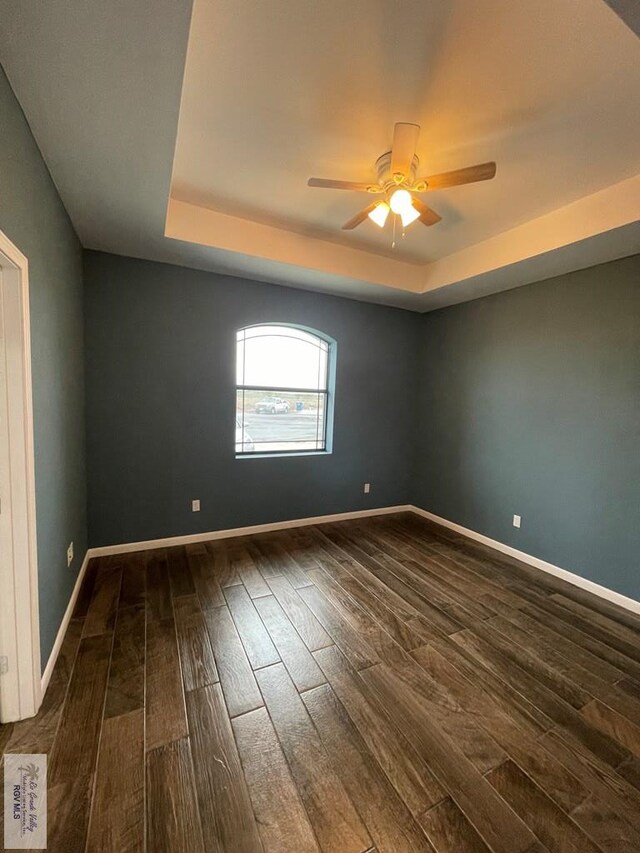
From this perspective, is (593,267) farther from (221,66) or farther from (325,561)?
(325,561)

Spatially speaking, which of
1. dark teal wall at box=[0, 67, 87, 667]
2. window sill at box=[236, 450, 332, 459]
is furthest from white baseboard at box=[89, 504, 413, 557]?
window sill at box=[236, 450, 332, 459]

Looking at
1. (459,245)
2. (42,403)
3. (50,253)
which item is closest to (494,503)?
(459,245)

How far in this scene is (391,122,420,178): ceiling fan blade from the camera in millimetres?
1574

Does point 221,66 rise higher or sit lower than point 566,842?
higher

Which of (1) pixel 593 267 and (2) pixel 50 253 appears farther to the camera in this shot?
(1) pixel 593 267

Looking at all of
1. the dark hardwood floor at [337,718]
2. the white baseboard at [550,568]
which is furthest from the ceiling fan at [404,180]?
the white baseboard at [550,568]

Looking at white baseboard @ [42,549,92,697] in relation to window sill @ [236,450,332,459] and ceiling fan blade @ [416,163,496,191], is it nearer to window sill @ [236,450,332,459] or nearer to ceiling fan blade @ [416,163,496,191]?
window sill @ [236,450,332,459]

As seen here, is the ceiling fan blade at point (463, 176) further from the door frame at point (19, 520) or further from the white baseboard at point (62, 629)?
the white baseboard at point (62, 629)

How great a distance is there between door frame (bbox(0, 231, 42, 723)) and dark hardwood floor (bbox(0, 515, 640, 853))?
0.18 meters

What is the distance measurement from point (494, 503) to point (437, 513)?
0.79 m

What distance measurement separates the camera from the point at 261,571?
9.19ft

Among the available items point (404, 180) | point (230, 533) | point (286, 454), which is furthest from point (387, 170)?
point (230, 533)

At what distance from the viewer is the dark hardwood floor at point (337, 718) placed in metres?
1.15

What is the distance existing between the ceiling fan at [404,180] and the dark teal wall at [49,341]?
1.31 m
